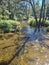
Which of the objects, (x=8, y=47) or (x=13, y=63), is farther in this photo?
(x=8, y=47)

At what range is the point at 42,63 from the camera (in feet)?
26.0

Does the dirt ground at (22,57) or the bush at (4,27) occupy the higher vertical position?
the dirt ground at (22,57)

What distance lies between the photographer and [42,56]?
911 cm

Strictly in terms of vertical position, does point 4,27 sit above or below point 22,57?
below

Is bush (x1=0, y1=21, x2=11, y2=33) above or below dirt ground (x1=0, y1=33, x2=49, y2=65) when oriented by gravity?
below

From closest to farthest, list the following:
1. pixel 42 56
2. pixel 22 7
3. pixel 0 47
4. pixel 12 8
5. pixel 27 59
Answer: pixel 27 59
pixel 42 56
pixel 0 47
pixel 12 8
pixel 22 7

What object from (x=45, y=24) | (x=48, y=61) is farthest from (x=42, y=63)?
(x=45, y=24)

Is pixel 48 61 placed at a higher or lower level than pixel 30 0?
lower

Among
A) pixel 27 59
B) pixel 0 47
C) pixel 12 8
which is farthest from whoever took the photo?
pixel 12 8

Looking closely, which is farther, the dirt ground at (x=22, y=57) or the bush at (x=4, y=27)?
the bush at (x=4, y=27)

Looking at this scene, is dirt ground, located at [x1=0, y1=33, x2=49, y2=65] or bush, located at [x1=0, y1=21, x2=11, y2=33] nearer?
dirt ground, located at [x1=0, y1=33, x2=49, y2=65]

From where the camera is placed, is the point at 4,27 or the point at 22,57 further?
the point at 4,27

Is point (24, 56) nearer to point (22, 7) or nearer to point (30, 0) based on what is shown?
point (30, 0)

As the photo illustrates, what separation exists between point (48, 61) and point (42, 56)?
884mm
